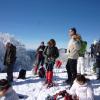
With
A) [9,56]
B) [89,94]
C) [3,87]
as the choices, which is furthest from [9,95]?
[9,56]

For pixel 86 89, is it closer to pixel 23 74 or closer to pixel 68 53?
pixel 68 53

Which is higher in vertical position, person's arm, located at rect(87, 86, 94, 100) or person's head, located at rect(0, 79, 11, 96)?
person's head, located at rect(0, 79, 11, 96)

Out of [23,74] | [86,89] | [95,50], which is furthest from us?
[23,74]

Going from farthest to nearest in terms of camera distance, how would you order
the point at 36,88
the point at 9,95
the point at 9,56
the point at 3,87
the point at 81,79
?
1. the point at 9,56
2. the point at 36,88
3. the point at 81,79
4. the point at 9,95
5. the point at 3,87

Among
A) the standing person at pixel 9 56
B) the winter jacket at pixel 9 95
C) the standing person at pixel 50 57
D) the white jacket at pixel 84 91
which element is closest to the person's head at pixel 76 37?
the standing person at pixel 50 57

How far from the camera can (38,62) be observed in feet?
55.3

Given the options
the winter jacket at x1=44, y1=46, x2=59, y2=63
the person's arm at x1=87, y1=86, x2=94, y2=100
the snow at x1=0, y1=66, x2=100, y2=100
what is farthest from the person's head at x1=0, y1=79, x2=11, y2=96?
the winter jacket at x1=44, y1=46, x2=59, y2=63

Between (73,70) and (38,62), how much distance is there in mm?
5027

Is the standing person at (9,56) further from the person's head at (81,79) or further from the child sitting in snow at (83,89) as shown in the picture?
the person's head at (81,79)

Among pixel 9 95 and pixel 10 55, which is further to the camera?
pixel 10 55

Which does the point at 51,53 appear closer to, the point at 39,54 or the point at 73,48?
the point at 73,48

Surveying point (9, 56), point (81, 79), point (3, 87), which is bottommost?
point (3, 87)

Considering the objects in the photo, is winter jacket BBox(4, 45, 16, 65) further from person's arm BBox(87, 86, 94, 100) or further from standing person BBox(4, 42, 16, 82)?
person's arm BBox(87, 86, 94, 100)

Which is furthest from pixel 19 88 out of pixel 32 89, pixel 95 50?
pixel 95 50
